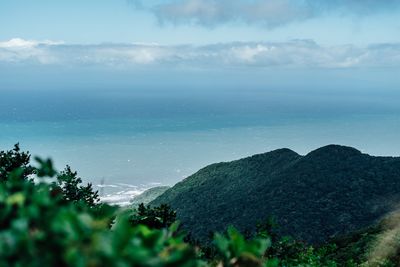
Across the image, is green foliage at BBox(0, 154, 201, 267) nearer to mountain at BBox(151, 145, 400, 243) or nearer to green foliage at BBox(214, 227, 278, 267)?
green foliage at BBox(214, 227, 278, 267)

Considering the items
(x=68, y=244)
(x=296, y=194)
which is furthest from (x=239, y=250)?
(x=296, y=194)

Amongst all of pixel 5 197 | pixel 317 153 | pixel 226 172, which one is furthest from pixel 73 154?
pixel 5 197

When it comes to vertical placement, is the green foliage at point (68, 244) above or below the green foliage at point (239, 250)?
above

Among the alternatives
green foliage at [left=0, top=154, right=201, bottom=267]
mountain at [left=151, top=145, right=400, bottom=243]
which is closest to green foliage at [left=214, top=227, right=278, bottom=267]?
green foliage at [left=0, top=154, right=201, bottom=267]

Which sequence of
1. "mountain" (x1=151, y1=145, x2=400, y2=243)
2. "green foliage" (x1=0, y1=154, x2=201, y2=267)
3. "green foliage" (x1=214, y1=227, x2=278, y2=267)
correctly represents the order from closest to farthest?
"green foliage" (x1=0, y1=154, x2=201, y2=267) < "green foliage" (x1=214, y1=227, x2=278, y2=267) < "mountain" (x1=151, y1=145, x2=400, y2=243)

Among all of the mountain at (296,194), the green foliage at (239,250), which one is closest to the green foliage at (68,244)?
the green foliage at (239,250)

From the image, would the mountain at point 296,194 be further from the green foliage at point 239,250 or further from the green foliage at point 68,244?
the green foliage at point 68,244

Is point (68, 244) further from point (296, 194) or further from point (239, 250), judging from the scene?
point (296, 194)

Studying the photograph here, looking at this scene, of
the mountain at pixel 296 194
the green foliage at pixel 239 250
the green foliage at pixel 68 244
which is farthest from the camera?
the mountain at pixel 296 194

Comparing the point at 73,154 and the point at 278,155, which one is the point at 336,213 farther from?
the point at 73,154
